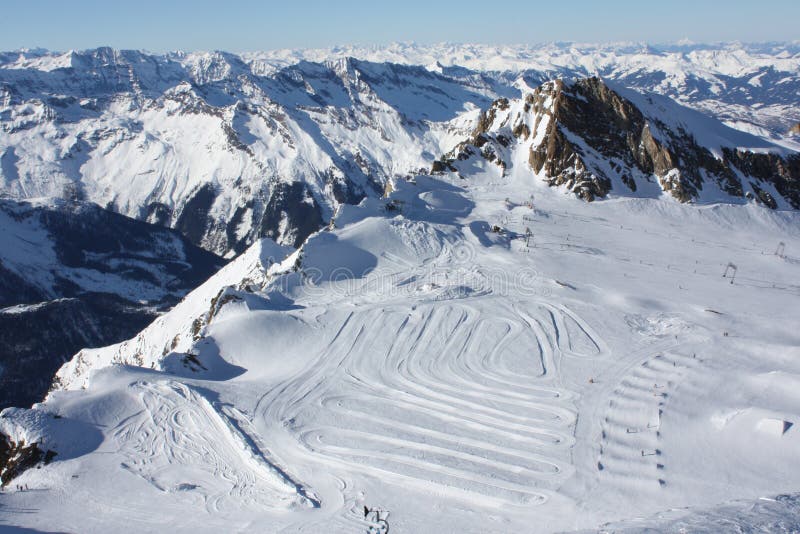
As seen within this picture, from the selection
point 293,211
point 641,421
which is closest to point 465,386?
point 641,421

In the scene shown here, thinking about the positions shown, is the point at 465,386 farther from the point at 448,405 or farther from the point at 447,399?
the point at 448,405

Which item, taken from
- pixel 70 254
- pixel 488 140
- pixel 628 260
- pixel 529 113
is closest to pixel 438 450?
pixel 628 260

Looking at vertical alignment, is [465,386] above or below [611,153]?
below

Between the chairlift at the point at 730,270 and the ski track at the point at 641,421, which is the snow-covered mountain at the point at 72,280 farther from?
the chairlift at the point at 730,270

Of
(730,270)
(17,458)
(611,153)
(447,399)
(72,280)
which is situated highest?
(611,153)

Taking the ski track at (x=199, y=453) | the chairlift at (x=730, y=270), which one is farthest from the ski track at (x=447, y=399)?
the chairlift at (x=730, y=270)

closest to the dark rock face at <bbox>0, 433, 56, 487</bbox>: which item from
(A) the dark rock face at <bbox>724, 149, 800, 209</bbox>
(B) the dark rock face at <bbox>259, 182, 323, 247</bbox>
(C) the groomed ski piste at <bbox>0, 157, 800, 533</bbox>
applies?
(C) the groomed ski piste at <bbox>0, 157, 800, 533</bbox>
